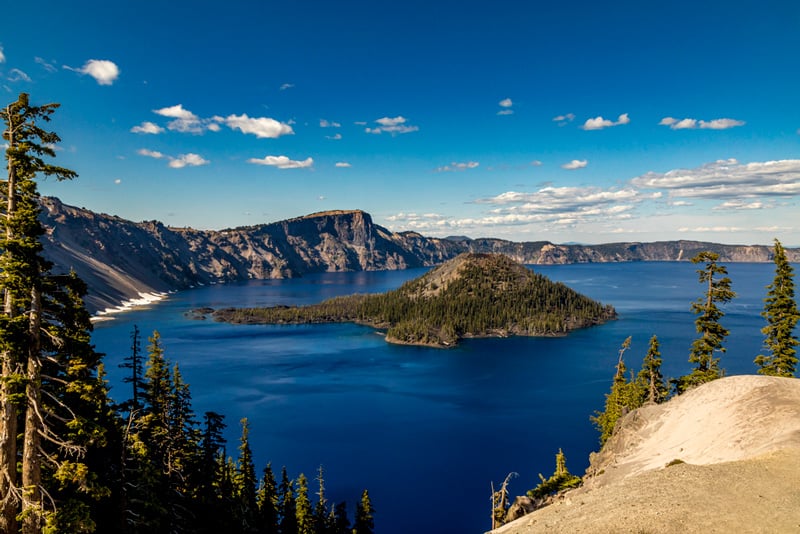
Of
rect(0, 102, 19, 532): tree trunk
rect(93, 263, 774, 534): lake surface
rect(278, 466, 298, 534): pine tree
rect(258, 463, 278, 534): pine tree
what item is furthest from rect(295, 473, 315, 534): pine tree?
rect(0, 102, 19, 532): tree trunk

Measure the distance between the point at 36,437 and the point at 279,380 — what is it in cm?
11936

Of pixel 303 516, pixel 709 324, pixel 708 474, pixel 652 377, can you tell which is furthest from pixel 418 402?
pixel 708 474

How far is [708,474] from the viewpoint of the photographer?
24828mm

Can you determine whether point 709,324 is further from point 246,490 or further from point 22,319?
point 22,319

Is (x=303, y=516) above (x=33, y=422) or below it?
below

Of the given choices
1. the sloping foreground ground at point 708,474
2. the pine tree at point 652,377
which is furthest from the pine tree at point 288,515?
the pine tree at point 652,377

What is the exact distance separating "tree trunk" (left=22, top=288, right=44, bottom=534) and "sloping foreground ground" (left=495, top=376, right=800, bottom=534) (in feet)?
70.6

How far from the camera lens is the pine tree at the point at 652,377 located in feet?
196

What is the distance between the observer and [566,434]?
8625 centimetres

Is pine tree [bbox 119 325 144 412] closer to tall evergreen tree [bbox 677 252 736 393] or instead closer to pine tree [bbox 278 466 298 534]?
pine tree [bbox 278 466 298 534]

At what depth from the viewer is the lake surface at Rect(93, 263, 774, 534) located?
70000 millimetres

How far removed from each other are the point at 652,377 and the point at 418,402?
60.7 meters

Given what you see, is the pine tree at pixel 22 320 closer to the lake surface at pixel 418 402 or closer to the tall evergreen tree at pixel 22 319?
the tall evergreen tree at pixel 22 319

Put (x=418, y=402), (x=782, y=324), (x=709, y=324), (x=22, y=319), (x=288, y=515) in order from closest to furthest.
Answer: (x=22, y=319)
(x=782, y=324)
(x=709, y=324)
(x=288, y=515)
(x=418, y=402)
